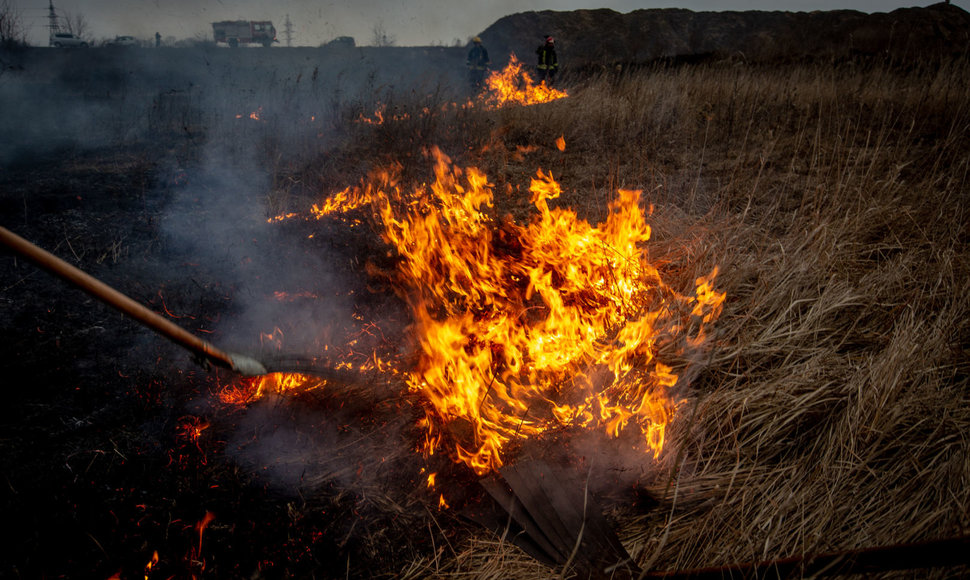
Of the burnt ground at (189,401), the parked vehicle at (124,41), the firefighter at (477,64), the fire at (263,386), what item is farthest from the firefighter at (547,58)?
the parked vehicle at (124,41)

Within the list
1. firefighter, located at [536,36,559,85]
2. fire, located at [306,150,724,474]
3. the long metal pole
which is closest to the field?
fire, located at [306,150,724,474]

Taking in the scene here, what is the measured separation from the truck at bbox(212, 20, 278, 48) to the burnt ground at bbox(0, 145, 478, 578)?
22.2m

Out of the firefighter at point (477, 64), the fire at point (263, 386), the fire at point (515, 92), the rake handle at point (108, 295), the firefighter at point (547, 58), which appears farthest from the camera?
the firefighter at point (477, 64)

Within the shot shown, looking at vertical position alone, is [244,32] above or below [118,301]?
above

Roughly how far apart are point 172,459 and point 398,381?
3.89ft

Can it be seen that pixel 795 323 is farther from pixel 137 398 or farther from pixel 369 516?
pixel 137 398

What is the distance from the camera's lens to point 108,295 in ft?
5.54

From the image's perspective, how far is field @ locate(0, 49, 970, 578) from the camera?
70.9 inches

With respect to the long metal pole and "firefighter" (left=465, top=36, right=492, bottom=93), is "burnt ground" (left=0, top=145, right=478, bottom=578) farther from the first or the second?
"firefighter" (left=465, top=36, right=492, bottom=93)

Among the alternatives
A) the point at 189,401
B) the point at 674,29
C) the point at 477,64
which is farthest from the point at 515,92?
the point at 674,29

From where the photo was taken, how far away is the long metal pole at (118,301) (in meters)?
1.50

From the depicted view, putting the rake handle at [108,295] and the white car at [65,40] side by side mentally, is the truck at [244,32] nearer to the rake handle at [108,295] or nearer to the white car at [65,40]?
the white car at [65,40]

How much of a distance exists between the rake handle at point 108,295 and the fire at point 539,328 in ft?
3.59

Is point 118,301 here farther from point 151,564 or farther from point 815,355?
point 815,355
